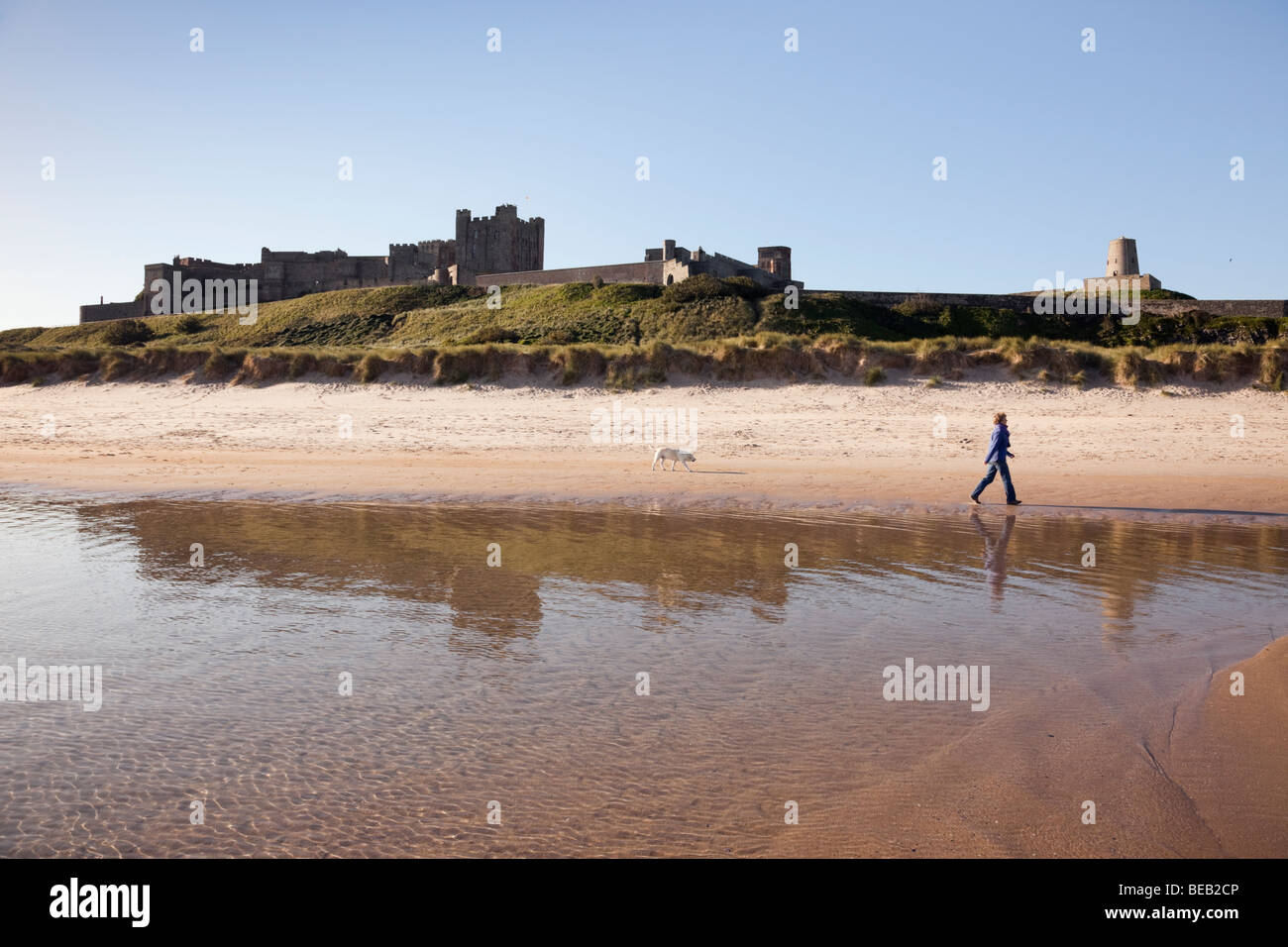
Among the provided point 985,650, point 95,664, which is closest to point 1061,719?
point 985,650

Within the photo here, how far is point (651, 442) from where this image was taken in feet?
65.6

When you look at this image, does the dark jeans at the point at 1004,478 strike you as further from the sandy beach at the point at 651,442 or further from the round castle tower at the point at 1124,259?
the round castle tower at the point at 1124,259

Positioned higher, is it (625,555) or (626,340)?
(626,340)

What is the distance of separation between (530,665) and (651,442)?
1477cm

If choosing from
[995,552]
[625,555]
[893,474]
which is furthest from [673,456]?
[995,552]

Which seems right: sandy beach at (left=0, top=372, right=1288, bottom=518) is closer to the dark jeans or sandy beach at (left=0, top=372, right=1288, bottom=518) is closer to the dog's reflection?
the dark jeans

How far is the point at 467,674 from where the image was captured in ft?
16.9

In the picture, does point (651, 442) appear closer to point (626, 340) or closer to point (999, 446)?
point (999, 446)

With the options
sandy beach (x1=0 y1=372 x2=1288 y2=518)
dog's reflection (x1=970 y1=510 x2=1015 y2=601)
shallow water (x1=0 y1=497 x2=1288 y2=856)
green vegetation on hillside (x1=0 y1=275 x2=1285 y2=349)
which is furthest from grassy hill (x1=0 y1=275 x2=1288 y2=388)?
shallow water (x1=0 y1=497 x2=1288 y2=856)

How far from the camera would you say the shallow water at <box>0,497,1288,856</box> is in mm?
3475

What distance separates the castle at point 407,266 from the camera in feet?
244

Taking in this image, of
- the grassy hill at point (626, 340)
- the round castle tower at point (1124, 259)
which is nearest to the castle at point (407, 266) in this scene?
the grassy hill at point (626, 340)

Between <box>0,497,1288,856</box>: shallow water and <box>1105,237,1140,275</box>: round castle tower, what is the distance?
74462 millimetres
